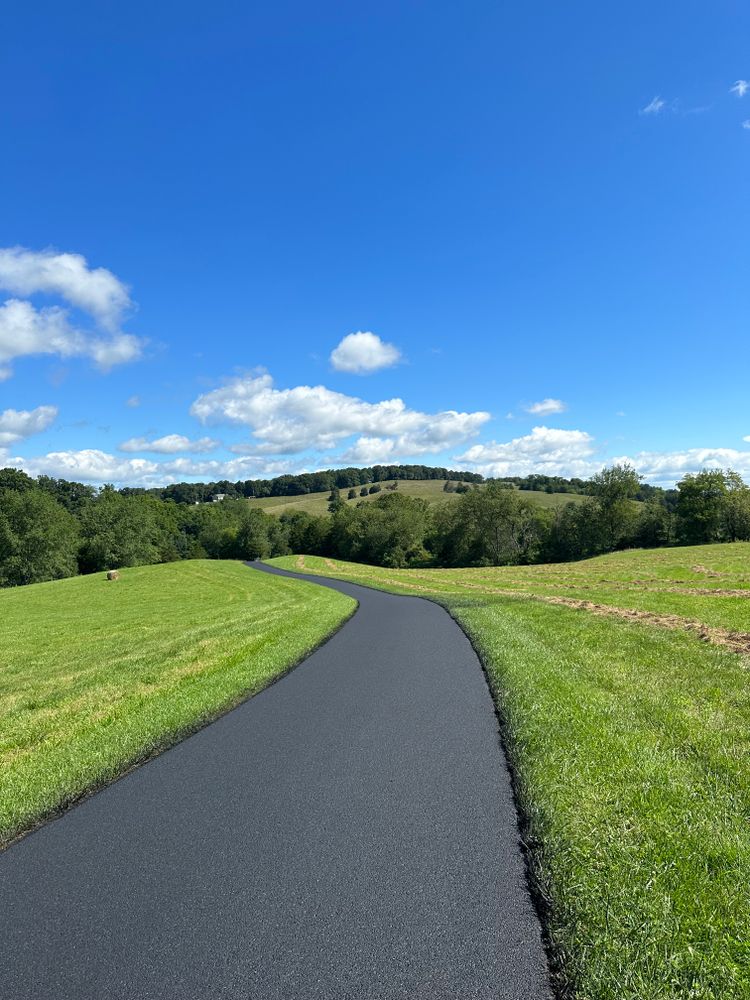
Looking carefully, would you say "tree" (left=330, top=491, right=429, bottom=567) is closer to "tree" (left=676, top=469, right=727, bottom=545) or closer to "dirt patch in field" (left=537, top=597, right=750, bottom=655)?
"tree" (left=676, top=469, right=727, bottom=545)

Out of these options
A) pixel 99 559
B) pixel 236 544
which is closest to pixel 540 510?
pixel 236 544

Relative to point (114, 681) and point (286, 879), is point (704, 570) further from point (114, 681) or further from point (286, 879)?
point (286, 879)

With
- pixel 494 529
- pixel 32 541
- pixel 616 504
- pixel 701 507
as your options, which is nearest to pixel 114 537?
pixel 32 541

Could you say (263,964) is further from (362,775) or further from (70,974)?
(362,775)

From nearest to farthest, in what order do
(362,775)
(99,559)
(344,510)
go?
(362,775) < (99,559) < (344,510)

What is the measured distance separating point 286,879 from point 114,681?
8.89 metres

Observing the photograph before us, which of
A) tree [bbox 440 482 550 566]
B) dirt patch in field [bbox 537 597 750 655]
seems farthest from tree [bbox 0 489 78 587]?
dirt patch in field [bbox 537 597 750 655]

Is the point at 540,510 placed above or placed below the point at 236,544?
above

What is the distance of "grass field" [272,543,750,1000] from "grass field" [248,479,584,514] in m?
113

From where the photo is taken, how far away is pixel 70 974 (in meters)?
3.31

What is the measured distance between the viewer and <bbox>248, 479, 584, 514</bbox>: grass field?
132m

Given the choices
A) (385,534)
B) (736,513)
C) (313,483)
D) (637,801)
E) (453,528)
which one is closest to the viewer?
(637,801)

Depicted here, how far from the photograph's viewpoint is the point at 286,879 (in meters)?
4.15

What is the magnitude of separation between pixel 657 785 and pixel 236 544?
351 ft
